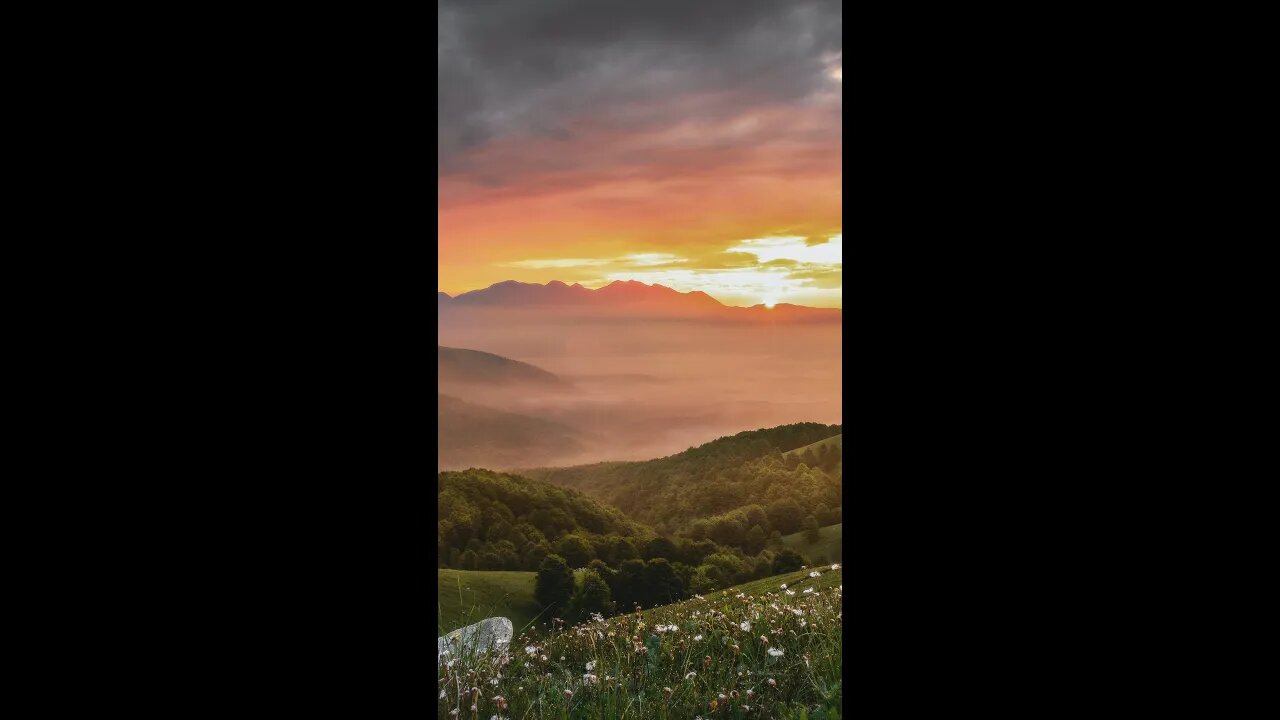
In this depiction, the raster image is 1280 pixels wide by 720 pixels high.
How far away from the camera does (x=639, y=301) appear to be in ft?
17.3

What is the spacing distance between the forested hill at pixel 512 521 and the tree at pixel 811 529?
1.06 m

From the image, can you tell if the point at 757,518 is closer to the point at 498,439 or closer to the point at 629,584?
the point at 629,584

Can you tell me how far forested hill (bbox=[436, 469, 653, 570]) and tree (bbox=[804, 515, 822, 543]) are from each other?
41.6 inches

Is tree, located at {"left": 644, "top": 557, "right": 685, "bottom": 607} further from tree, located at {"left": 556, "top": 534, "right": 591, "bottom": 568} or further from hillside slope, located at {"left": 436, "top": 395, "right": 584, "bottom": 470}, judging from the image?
hillside slope, located at {"left": 436, "top": 395, "right": 584, "bottom": 470}

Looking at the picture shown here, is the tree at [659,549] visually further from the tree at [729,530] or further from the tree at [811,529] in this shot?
the tree at [811,529]

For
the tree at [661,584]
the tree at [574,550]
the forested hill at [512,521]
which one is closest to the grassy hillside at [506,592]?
the forested hill at [512,521]

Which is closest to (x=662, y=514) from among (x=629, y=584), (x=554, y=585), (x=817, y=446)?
(x=629, y=584)

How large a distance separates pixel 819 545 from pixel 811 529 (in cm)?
12

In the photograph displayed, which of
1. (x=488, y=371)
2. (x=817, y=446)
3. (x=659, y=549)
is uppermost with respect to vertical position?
(x=488, y=371)

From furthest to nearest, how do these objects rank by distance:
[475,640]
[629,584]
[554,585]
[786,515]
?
[786,515] < [629,584] < [554,585] < [475,640]
